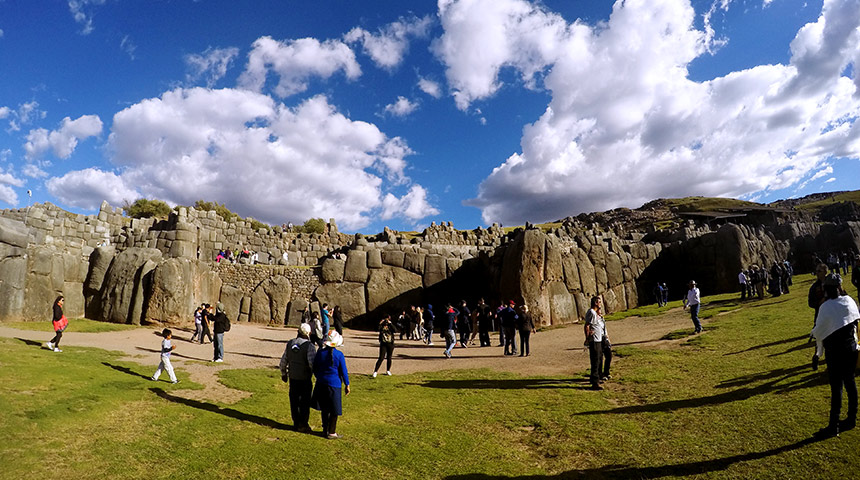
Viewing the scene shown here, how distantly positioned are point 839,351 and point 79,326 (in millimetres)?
28552

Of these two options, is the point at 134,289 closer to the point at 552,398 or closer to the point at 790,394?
the point at 552,398

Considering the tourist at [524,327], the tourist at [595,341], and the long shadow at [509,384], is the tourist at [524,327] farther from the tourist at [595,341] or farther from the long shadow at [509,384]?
the tourist at [595,341]

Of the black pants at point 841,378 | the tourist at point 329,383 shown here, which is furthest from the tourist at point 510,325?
the black pants at point 841,378

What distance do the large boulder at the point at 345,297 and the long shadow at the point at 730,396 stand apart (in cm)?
2479

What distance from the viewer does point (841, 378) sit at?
6195mm

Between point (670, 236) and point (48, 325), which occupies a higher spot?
point (670, 236)

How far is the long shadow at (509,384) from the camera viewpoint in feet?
37.3

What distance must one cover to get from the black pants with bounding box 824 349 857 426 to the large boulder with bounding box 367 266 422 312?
27.9m

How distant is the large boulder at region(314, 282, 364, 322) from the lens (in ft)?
105

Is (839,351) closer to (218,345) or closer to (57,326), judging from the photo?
(218,345)

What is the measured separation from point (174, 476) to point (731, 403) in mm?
9502

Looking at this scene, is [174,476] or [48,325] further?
[48,325]

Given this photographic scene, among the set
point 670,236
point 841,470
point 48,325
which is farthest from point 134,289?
point 670,236

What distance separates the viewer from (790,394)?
26.2 feet
